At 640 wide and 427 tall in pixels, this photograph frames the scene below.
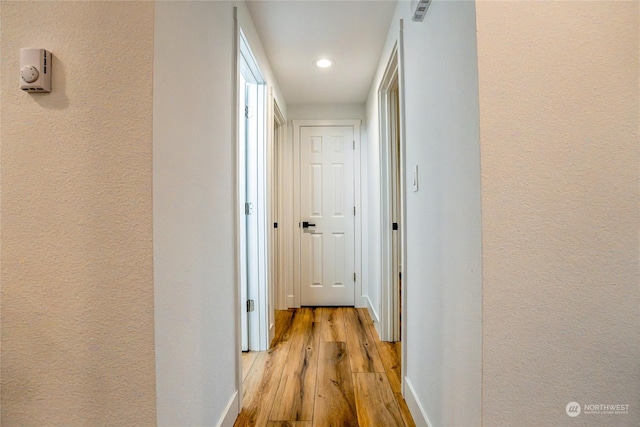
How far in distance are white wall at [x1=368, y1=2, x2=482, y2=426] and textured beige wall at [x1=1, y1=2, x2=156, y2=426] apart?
0.93m

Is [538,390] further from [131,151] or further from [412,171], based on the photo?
[131,151]

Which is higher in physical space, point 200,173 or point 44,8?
point 44,8

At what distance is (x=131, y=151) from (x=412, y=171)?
123cm

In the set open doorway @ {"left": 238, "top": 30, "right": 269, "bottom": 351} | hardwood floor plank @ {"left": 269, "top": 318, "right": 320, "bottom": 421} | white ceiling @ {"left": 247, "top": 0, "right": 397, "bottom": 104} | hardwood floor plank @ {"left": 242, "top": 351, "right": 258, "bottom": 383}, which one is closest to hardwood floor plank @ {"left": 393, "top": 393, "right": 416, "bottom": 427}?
hardwood floor plank @ {"left": 269, "top": 318, "right": 320, "bottom": 421}

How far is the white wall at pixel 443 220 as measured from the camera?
98 centimetres

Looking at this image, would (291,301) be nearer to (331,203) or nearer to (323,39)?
(331,203)

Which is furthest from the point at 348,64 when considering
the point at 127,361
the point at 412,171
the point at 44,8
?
the point at 127,361

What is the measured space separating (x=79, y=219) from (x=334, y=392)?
1549 millimetres

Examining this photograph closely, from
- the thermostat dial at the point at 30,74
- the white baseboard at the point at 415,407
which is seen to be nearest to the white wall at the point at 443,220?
the white baseboard at the point at 415,407

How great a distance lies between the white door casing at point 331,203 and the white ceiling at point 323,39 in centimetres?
52

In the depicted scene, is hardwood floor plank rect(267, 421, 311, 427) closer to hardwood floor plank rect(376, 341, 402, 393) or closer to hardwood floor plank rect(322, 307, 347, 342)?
hardwood floor plank rect(376, 341, 402, 393)

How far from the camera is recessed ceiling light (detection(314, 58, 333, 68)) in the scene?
8.45 ft

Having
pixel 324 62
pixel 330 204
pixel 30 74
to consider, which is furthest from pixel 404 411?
pixel 324 62

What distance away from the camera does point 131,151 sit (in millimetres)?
893
